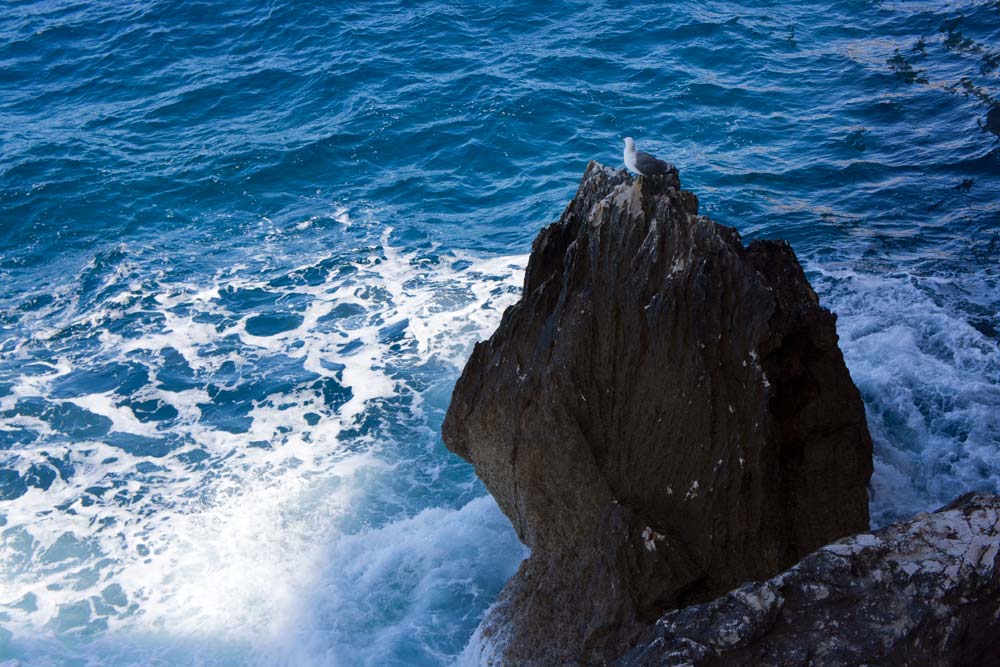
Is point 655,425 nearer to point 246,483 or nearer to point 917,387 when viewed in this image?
point 917,387

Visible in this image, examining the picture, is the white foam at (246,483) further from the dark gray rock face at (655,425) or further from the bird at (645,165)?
the bird at (645,165)

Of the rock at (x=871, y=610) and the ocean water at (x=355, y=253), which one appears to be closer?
the rock at (x=871, y=610)

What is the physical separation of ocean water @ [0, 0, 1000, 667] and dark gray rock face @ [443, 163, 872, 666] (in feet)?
4.81

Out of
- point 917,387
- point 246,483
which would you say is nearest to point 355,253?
point 246,483

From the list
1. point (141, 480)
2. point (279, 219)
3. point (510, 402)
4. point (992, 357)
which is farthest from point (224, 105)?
point (992, 357)

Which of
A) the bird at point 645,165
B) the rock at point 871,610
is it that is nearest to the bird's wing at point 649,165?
the bird at point 645,165

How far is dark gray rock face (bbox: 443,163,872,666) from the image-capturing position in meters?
6.09

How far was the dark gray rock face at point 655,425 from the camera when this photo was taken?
609 cm

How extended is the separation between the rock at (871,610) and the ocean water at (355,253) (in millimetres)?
3793

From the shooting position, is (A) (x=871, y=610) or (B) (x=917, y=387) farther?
(B) (x=917, y=387)

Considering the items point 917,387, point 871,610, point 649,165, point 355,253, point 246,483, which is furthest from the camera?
point 355,253

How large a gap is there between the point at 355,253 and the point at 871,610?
10213 millimetres

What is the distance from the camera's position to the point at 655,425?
637cm

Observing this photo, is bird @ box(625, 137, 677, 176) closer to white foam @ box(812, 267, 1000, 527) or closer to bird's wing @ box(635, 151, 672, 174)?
bird's wing @ box(635, 151, 672, 174)
